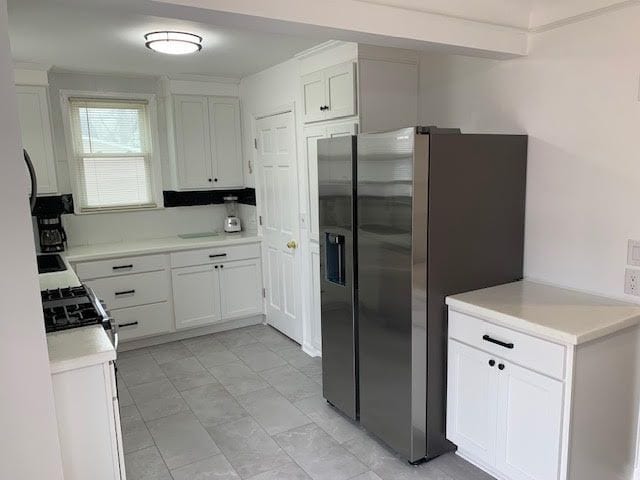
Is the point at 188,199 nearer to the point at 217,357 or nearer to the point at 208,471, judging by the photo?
the point at 217,357

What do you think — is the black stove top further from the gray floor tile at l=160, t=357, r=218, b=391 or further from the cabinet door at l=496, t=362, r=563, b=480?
the cabinet door at l=496, t=362, r=563, b=480

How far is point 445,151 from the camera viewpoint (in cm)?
223

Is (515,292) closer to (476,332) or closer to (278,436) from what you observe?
(476,332)

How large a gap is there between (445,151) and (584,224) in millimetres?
800

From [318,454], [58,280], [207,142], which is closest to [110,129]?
[207,142]

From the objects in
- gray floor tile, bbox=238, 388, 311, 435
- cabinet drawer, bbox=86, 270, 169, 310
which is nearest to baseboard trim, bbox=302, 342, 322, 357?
gray floor tile, bbox=238, 388, 311, 435

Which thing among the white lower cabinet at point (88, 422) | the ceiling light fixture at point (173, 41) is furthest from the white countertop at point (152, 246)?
the white lower cabinet at point (88, 422)

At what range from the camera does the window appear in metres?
4.15

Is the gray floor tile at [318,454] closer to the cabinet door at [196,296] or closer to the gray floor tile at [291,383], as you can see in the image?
the gray floor tile at [291,383]

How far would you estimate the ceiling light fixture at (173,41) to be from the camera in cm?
287

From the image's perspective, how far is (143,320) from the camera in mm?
4051

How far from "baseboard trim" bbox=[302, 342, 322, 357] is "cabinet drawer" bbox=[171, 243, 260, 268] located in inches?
41.4

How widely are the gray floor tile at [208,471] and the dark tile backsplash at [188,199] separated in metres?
2.60

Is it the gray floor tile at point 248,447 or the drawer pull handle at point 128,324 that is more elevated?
the drawer pull handle at point 128,324
